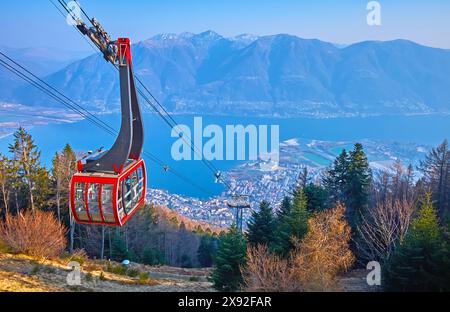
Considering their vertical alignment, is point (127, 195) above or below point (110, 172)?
below

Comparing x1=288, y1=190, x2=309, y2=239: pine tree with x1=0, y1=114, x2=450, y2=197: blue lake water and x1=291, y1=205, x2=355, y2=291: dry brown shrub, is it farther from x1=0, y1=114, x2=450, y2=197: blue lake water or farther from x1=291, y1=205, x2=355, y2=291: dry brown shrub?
x1=0, y1=114, x2=450, y2=197: blue lake water

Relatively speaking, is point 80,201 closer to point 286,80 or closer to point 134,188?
point 134,188

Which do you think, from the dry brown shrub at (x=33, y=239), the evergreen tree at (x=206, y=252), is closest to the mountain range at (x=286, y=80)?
the evergreen tree at (x=206, y=252)

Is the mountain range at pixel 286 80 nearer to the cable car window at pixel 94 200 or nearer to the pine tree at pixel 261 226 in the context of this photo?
the pine tree at pixel 261 226

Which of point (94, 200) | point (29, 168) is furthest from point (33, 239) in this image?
point (29, 168)

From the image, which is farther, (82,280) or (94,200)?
(82,280)

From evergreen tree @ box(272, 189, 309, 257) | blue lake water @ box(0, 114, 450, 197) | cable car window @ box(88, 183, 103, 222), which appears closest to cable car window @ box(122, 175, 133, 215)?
cable car window @ box(88, 183, 103, 222)
